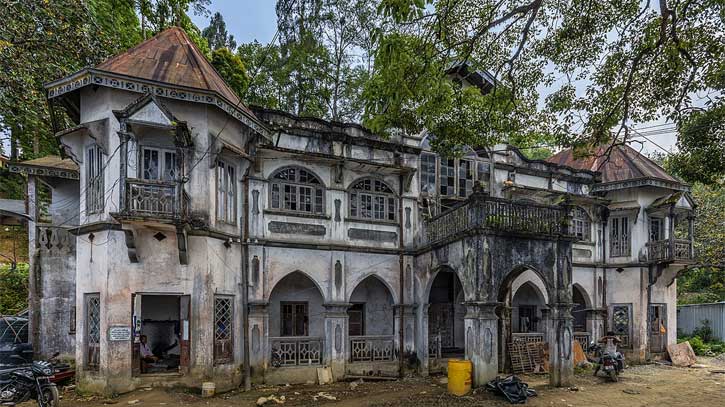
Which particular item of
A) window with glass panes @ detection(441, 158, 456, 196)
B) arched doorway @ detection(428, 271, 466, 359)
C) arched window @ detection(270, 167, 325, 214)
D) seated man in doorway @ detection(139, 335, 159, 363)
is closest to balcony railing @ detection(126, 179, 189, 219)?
arched window @ detection(270, 167, 325, 214)

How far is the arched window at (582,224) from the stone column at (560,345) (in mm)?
6568

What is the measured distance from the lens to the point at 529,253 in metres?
12.4

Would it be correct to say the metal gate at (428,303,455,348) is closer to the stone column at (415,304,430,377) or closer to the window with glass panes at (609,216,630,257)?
the stone column at (415,304,430,377)

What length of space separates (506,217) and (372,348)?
5.62 meters

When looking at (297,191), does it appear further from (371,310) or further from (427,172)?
(371,310)

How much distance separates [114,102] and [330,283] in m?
7.16

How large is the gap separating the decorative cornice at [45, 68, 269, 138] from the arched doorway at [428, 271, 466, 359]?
9273mm

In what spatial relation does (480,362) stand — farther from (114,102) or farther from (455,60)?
(114,102)

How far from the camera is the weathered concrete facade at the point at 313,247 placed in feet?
35.1

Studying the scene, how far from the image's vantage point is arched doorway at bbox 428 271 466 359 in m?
16.4

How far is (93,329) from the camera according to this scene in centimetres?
1070

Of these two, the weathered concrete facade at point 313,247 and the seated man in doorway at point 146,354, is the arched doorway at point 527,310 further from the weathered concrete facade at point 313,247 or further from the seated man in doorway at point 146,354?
the seated man in doorway at point 146,354

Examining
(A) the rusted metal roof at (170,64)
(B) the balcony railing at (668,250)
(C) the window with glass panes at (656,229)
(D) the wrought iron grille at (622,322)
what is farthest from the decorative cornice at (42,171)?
(C) the window with glass panes at (656,229)

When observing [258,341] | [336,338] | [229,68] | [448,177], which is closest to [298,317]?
[336,338]
